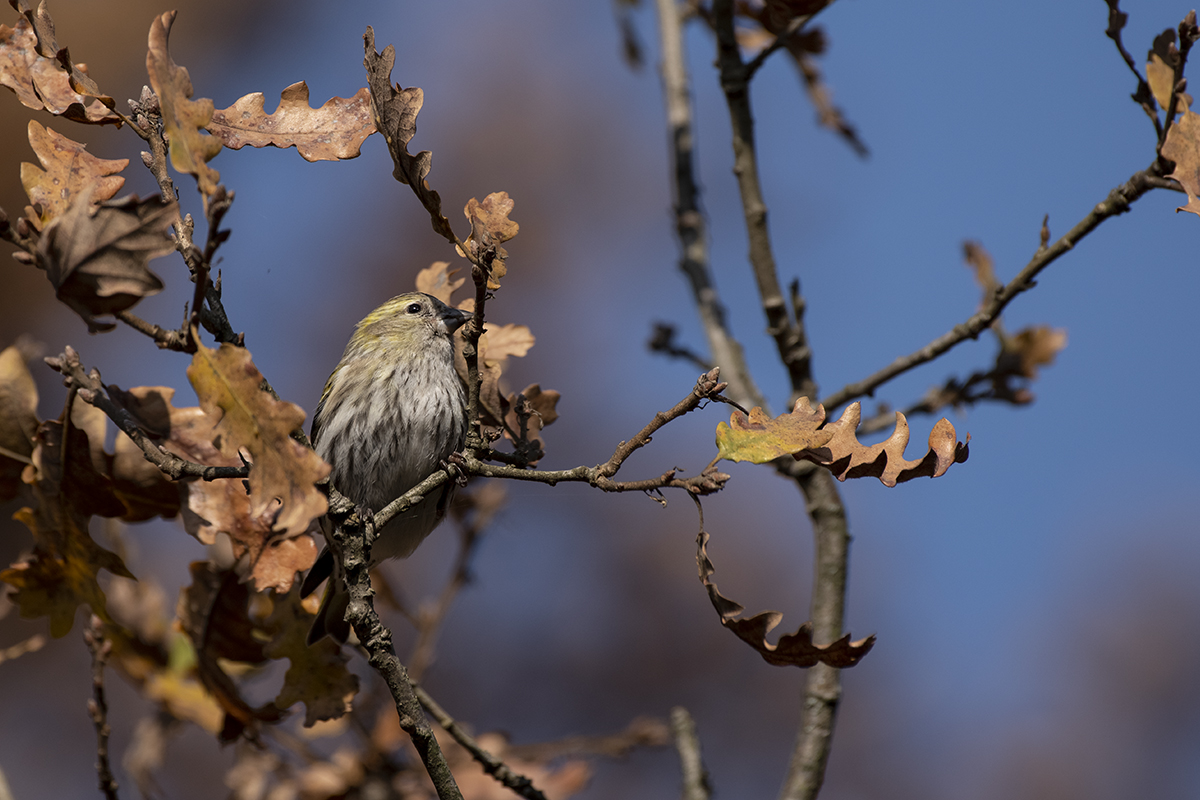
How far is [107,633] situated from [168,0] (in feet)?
21.5

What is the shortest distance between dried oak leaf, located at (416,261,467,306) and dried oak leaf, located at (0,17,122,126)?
0.90 meters

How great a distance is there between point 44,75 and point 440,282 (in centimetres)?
102

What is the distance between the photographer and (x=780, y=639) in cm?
168

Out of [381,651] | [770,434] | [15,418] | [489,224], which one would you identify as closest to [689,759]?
[381,651]

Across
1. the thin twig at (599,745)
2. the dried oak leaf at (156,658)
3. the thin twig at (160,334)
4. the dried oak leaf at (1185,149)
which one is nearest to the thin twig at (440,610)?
the thin twig at (599,745)

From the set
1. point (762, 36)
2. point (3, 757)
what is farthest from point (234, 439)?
point (3, 757)

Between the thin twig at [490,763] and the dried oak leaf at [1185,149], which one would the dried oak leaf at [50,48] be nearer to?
the thin twig at [490,763]

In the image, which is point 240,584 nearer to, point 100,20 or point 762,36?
point 762,36

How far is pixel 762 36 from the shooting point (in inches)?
142

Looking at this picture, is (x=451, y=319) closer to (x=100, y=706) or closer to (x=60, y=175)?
(x=100, y=706)

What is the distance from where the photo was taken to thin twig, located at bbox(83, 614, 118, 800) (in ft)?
6.96

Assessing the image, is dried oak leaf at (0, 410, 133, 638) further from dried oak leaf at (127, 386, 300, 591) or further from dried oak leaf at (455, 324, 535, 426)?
dried oak leaf at (455, 324, 535, 426)

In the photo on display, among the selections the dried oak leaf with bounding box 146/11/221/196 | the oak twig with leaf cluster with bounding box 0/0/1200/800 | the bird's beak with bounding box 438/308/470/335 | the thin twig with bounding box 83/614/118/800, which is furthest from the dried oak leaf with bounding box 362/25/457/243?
the bird's beak with bounding box 438/308/470/335

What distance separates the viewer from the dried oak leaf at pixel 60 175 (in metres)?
1.66
